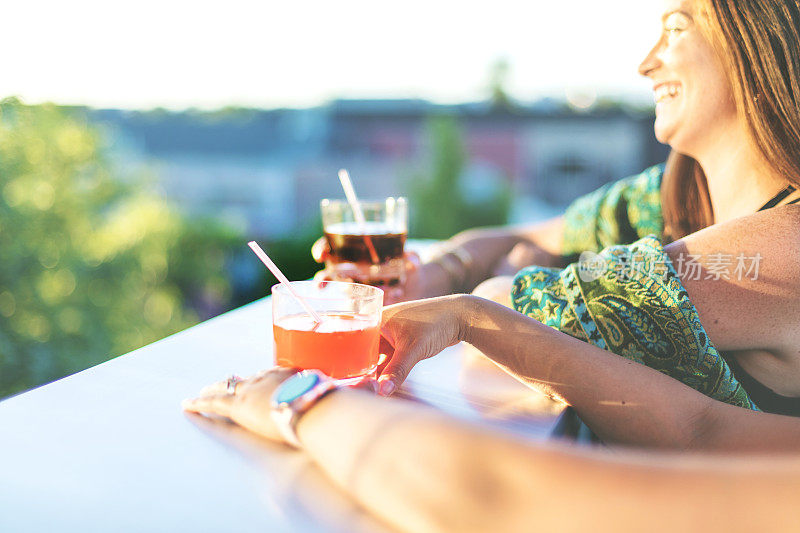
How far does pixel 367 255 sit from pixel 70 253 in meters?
11.9

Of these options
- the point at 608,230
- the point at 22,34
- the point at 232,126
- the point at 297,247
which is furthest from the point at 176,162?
the point at 608,230

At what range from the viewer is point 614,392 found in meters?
1.26

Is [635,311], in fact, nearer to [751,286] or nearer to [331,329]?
[751,286]

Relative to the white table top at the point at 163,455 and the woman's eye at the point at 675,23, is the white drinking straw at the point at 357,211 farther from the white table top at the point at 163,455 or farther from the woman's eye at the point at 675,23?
the woman's eye at the point at 675,23

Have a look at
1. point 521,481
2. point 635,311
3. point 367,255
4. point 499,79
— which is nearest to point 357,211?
point 367,255

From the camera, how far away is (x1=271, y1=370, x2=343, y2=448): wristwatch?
965 millimetres

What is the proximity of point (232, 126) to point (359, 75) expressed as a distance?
6736mm

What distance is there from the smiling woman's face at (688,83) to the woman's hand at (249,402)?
137cm

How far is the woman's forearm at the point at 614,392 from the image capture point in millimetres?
1240

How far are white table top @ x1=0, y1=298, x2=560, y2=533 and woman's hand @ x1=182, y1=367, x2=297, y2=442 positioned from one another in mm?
22

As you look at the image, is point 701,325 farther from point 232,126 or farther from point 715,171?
point 232,126

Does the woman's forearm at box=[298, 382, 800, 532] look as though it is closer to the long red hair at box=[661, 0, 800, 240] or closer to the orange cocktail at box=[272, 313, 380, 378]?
the orange cocktail at box=[272, 313, 380, 378]

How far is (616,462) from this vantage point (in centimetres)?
70

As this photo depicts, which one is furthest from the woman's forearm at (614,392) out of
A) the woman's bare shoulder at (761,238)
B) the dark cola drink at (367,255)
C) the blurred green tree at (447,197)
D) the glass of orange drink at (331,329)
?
the blurred green tree at (447,197)
